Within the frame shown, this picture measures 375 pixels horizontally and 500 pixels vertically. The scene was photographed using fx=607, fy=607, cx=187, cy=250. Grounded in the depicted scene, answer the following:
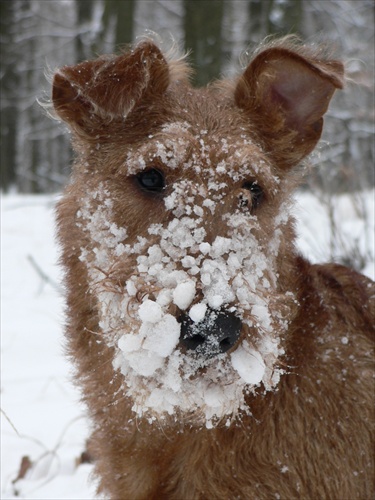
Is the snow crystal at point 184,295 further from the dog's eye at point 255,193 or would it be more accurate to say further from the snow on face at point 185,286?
the dog's eye at point 255,193

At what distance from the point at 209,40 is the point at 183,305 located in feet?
37.7

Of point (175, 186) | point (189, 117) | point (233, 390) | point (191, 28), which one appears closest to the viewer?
point (233, 390)

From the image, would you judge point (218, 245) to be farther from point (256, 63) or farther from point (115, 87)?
point (256, 63)

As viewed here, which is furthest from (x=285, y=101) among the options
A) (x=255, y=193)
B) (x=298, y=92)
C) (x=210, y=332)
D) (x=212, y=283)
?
(x=210, y=332)

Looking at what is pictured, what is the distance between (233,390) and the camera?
8.20 ft

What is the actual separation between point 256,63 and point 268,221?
871mm

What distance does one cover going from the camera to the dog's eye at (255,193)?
9.71 ft

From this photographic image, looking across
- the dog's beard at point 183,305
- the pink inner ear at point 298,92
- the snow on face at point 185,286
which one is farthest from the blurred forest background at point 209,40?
the dog's beard at point 183,305

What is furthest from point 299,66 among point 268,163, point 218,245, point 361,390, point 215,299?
point 361,390


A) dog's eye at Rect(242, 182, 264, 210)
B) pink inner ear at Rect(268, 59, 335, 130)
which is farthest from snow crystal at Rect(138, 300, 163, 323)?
pink inner ear at Rect(268, 59, 335, 130)

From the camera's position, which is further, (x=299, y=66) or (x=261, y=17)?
(x=261, y=17)

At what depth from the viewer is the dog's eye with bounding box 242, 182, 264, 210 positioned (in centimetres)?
296

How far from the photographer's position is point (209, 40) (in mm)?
Answer: 12805

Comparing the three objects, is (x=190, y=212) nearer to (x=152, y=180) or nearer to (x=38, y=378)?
(x=152, y=180)
